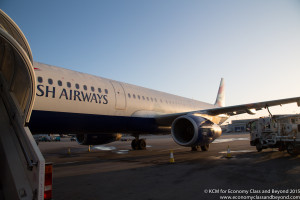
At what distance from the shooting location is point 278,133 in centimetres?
1183

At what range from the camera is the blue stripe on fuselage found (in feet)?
27.0

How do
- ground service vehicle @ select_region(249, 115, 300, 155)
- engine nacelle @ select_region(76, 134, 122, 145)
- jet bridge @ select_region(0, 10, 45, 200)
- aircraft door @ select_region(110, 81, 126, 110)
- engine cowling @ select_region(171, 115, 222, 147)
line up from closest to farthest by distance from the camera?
jet bridge @ select_region(0, 10, 45, 200) < engine cowling @ select_region(171, 115, 222, 147) < ground service vehicle @ select_region(249, 115, 300, 155) < aircraft door @ select_region(110, 81, 126, 110) < engine nacelle @ select_region(76, 134, 122, 145)

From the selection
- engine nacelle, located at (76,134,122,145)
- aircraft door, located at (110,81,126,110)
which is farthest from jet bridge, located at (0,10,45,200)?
engine nacelle, located at (76,134,122,145)

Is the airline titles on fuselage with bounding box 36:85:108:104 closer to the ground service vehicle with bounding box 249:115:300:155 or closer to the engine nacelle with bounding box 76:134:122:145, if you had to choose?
the engine nacelle with bounding box 76:134:122:145

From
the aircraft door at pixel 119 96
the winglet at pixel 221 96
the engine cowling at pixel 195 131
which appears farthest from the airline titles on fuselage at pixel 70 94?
the winglet at pixel 221 96

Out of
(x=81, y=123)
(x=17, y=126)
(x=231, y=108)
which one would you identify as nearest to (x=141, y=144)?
(x=231, y=108)

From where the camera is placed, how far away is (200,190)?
4793mm

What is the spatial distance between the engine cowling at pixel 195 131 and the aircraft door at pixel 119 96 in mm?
2811

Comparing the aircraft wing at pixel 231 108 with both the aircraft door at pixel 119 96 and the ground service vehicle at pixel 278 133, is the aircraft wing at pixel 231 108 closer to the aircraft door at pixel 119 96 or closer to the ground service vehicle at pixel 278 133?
the ground service vehicle at pixel 278 133

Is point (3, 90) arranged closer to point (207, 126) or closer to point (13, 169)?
point (13, 169)

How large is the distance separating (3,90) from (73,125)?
18.4ft

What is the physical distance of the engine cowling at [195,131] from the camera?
10273 mm

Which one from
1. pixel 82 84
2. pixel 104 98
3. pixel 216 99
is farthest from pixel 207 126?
pixel 216 99

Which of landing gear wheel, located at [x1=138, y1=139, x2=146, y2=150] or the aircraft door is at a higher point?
the aircraft door
